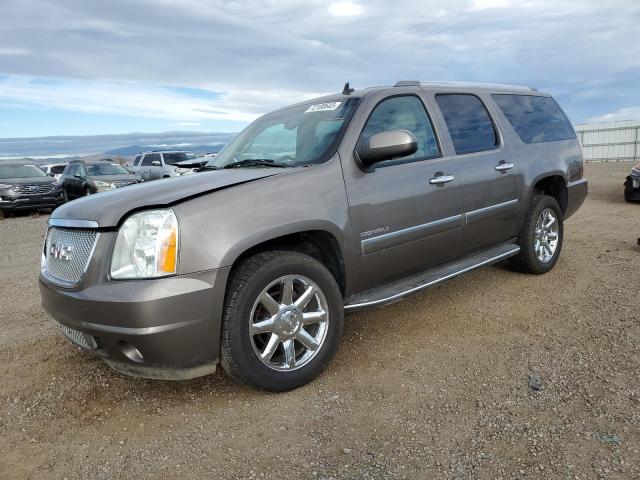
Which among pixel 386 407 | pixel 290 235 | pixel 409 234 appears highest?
pixel 290 235

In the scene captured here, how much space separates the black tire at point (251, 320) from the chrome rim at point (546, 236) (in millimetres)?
2768

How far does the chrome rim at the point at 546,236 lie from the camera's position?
16.6ft

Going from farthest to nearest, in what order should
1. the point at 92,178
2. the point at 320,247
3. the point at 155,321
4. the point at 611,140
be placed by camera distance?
the point at 611,140 → the point at 92,178 → the point at 320,247 → the point at 155,321

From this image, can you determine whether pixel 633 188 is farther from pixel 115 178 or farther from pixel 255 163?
pixel 115 178

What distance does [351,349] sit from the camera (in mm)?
3674

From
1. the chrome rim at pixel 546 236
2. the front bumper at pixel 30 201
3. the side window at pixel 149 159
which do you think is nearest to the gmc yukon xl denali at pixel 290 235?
the chrome rim at pixel 546 236

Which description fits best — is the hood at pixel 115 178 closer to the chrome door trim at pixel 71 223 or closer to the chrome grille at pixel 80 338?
the chrome door trim at pixel 71 223

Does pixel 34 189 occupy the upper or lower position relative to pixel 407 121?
lower

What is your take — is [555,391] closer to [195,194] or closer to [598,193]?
[195,194]

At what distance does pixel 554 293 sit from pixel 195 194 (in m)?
3.43

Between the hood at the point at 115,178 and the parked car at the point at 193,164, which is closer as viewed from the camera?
the parked car at the point at 193,164

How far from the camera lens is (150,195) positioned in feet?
9.34

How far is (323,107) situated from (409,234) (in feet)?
3.85

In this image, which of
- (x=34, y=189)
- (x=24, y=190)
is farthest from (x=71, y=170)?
(x=24, y=190)
